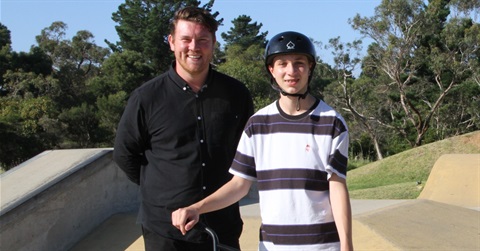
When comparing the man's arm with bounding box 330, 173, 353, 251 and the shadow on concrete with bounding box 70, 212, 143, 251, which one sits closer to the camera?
the man's arm with bounding box 330, 173, 353, 251

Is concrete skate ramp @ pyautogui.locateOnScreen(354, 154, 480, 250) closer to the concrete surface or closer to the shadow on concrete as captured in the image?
the concrete surface

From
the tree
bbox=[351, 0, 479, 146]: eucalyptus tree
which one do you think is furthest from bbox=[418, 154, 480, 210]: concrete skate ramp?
the tree

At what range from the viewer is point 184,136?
2.89 m

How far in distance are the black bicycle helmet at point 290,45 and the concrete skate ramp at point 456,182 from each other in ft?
25.8

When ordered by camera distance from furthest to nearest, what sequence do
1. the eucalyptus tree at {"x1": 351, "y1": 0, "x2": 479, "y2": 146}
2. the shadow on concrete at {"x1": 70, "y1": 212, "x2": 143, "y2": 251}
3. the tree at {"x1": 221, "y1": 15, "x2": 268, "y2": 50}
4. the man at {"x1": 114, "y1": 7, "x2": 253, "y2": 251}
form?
the tree at {"x1": 221, "y1": 15, "x2": 268, "y2": 50}, the eucalyptus tree at {"x1": 351, "y1": 0, "x2": 479, "y2": 146}, the shadow on concrete at {"x1": 70, "y1": 212, "x2": 143, "y2": 251}, the man at {"x1": 114, "y1": 7, "x2": 253, "y2": 251}

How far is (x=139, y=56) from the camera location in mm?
43031

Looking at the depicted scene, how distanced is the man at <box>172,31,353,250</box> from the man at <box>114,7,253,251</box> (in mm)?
445

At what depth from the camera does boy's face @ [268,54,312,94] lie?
7.72 ft

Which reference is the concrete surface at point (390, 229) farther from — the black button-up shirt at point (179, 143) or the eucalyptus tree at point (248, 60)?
the eucalyptus tree at point (248, 60)

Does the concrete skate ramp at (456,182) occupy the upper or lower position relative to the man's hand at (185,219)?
lower

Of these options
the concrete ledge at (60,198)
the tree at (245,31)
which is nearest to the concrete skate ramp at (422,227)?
the concrete ledge at (60,198)

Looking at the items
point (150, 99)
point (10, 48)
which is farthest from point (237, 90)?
point (10, 48)

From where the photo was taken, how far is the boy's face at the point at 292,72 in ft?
7.72

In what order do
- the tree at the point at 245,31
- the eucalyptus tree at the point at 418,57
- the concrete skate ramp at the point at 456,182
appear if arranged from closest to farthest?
the concrete skate ramp at the point at 456,182 → the eucalyptus tree at the point at 418,57 → the tree at the point at 245,31
